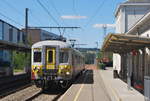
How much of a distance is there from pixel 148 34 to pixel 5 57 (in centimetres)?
2462

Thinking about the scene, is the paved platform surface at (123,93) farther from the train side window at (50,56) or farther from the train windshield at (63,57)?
the train side window at (50,56)

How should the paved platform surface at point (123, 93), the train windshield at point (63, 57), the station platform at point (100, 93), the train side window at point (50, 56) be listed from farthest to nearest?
the train windshield at point (63, 57), the train side window at point (50, 56), the station platform at point (100, 93), the paved platform surface at point (123, 93)

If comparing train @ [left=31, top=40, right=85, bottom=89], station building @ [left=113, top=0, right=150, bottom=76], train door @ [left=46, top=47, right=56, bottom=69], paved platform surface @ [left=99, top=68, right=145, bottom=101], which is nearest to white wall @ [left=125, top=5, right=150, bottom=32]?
station building @ [left=113, top=0, right=150, bottom=76]

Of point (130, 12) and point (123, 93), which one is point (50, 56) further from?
point (130, 12)

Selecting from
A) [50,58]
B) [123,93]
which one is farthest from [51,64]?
[123,93]

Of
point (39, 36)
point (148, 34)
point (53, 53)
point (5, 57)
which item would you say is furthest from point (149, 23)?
point (39, 36)

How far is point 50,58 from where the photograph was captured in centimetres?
1858

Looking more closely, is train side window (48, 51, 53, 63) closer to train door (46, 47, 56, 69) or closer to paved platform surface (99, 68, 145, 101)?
train door (46, 47, 56, 69)

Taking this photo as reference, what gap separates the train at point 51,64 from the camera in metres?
18.2

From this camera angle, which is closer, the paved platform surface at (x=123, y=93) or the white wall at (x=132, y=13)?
the paved platform surface at (x=123, y=93)

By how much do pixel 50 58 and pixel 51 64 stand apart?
1.26ft

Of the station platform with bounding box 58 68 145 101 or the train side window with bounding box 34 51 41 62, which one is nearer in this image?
the station platform with bounding box 58 68 145 101

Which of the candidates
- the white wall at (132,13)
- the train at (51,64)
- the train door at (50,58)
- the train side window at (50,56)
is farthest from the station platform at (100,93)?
the white wall at (132,13)

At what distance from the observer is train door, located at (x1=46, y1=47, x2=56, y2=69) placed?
18.4 m
